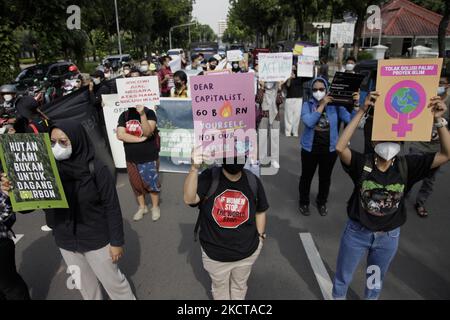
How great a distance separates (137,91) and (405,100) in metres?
3.24

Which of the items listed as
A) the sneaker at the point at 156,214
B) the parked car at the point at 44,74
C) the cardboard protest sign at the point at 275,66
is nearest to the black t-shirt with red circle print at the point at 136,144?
the sneaker at the point at 156,214

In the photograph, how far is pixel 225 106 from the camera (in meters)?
2.52

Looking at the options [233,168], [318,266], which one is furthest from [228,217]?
[318,266]

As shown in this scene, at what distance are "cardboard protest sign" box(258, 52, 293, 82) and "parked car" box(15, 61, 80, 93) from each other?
10.6 metres

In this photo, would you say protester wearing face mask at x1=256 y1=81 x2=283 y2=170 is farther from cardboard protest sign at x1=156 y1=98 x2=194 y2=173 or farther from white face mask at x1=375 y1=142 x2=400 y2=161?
white face mask at x1=375 y1=142 x2=400 y2=161

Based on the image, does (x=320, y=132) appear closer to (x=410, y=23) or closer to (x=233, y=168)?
(x=233, y=168)

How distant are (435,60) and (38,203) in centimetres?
274

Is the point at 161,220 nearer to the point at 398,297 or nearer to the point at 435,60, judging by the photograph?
the point at 398,297

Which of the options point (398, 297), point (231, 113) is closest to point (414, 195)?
point (398, 297)

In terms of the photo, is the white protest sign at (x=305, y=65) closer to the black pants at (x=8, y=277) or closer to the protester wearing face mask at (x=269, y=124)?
the protester wearing face mask at (x=269, y=124)

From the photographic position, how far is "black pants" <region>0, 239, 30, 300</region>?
253 cm

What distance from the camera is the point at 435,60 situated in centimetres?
222

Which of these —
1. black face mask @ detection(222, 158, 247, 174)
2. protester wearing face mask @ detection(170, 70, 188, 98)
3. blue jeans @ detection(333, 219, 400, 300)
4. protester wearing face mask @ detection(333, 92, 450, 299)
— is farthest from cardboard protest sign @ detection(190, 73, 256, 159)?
protester wearing face mask @ detection(170, 70, 188, 98)

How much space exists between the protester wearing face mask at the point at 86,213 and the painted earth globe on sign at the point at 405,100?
205 cm
